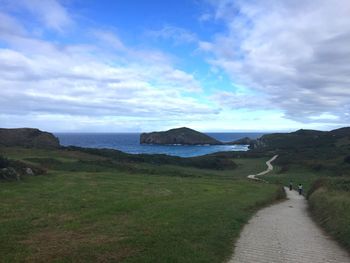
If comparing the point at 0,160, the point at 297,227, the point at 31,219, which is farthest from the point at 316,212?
the point at 0,160

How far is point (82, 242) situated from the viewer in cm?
1541

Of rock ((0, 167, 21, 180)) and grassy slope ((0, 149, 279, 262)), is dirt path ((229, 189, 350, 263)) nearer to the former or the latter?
grassy slope ((0, 149, 279, 262))

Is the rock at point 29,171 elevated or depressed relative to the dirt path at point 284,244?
elevated

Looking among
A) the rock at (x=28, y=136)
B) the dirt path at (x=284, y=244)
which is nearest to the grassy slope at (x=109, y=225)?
the dirt path at (x=284, y=244)

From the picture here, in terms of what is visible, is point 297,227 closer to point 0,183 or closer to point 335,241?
point 335,241

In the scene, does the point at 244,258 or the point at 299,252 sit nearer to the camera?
the point at 244,258

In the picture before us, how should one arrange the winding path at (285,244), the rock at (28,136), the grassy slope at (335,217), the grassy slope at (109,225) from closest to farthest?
the grassy slope at (109,225)
the winding path at (285,244)
the grassy slope at (335,217)
the rock at (28,136)

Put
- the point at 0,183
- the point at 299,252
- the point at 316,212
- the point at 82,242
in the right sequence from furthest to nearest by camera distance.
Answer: the point at 0,183 → the point at 316,212 → the point at 299,252 → the point at 82,242

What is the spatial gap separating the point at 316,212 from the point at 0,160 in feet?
83.5

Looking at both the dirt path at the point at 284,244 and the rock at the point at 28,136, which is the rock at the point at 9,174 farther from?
the rock at the point at 28,136

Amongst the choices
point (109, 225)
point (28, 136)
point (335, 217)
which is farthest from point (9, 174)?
point (28, 136)

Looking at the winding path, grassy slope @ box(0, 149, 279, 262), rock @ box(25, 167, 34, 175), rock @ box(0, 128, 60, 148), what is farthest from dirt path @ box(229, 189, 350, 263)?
rock @ box(0, 128, 60, 148)

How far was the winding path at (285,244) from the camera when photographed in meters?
15.5

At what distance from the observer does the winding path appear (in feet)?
50.9
